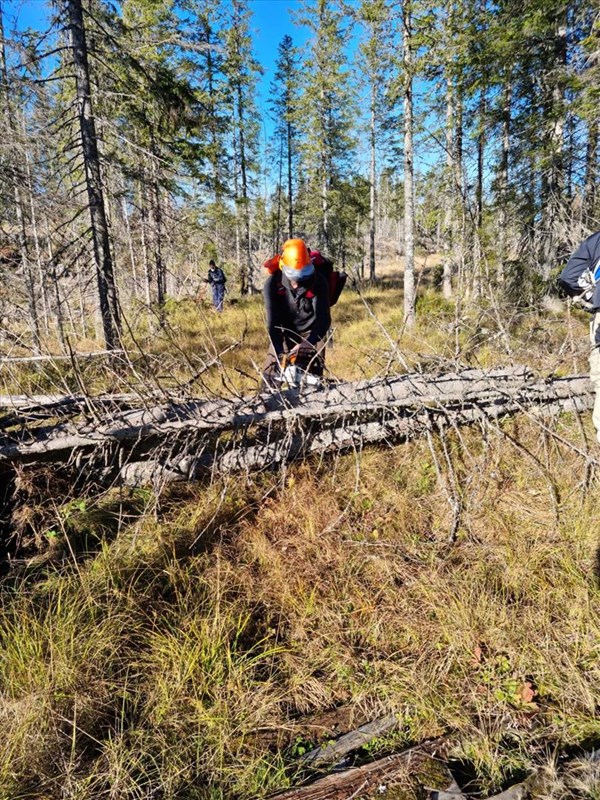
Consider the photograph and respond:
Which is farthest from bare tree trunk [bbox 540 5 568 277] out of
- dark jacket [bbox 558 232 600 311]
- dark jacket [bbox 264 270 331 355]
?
dark jacket [bbox 264 270 331 355]

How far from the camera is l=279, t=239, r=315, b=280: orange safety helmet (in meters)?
3.87

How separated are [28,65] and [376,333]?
737 centimetres

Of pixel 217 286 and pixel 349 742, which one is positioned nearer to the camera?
pixel 349 742

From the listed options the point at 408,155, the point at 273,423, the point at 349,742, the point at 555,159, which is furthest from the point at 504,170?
the point at 349,742

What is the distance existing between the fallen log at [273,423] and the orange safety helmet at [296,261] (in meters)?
1.43

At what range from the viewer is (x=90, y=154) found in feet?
19.0

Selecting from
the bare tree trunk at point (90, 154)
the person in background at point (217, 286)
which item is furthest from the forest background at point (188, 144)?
the person in background at point (217, 286)

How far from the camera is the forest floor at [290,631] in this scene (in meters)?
1.77

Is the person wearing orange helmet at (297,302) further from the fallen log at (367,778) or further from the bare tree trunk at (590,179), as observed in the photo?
the bare tree trunk at (590,179)

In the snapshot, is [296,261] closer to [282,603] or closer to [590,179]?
[282,603]

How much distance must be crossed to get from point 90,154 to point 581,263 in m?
→ 6.75

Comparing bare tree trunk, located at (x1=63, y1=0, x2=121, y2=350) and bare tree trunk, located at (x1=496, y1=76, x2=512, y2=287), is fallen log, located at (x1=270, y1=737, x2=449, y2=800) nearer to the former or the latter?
bare tree trunk, located at (x1=63, y1=0, x2=121, y2=350)

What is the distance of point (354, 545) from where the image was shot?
2.84 meters

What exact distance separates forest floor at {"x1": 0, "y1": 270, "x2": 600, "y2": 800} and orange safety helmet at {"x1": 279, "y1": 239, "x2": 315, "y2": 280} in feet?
5.46
